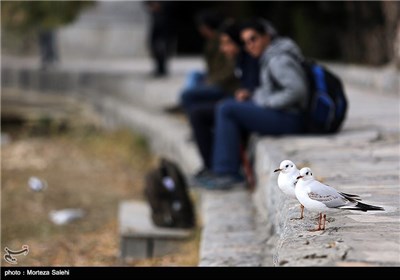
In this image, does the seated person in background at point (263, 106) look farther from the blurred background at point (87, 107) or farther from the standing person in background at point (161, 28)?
the standing person in background at point (161, 28)

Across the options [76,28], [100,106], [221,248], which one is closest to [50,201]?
[221,248]

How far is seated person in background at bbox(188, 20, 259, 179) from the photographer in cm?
636

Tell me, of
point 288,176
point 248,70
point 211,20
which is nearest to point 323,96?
point 248,70

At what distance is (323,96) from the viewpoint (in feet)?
18.4

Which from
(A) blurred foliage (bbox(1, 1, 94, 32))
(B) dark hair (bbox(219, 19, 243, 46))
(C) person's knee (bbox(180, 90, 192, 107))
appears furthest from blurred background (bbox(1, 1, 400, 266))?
(B) dark hair (bbox(219, 19, 243, 46))

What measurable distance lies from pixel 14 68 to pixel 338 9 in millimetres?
5716

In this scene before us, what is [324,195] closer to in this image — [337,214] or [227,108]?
[337,214]

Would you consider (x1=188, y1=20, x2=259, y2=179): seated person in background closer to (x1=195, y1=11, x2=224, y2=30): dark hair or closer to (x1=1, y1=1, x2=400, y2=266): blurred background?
(x1=1, y1=1, x2=400, y2=266): blurred background

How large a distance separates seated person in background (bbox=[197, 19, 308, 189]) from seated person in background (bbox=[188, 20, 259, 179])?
0.97 ft

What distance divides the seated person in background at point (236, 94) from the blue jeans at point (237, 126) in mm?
400

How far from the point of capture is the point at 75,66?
15.1 metres

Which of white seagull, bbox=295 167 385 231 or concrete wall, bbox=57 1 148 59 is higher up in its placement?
white seagull, bbox=295 167 385 231

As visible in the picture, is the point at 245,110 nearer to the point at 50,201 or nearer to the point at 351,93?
the point at 50,201

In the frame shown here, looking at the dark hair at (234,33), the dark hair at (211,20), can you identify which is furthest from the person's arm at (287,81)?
the dark hair at (211,20)
